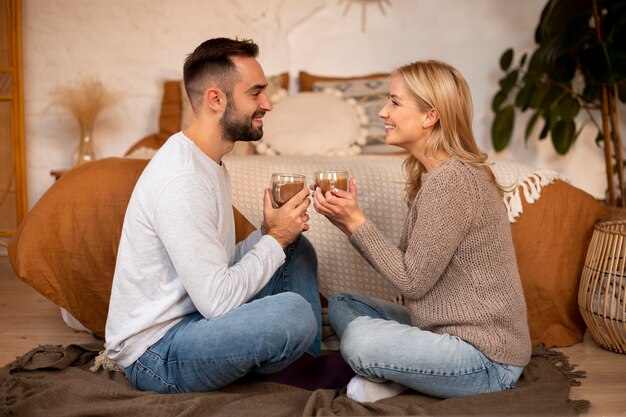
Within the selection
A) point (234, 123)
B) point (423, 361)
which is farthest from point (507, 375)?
point (234, 123)

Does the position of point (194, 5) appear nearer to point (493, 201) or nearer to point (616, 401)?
point (493, 201)

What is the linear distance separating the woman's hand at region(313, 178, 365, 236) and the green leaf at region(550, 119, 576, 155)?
2685mm

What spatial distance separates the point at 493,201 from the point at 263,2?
3.15 metres

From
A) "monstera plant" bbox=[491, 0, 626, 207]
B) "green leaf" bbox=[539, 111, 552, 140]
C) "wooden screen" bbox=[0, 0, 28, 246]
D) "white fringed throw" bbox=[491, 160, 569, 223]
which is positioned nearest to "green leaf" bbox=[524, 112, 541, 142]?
"monstera plant" bbox=[491, 0, 626, 207]

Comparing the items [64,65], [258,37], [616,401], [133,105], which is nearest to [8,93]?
[64,65]

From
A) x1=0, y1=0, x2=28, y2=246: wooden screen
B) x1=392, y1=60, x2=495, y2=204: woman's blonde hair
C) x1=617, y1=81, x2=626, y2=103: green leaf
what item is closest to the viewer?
x1=392, y1=60, x2=495, y2=204: woman's blonde hair

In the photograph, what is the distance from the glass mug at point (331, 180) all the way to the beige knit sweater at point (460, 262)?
0.12 m

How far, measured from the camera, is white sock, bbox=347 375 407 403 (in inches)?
73.8

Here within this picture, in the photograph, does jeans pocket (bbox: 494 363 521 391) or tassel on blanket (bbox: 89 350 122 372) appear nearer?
jeans pocket (bbox: 494 363 521 391)

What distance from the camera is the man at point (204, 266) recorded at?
5.67ft

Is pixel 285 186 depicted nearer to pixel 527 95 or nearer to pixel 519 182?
pixel 519 182

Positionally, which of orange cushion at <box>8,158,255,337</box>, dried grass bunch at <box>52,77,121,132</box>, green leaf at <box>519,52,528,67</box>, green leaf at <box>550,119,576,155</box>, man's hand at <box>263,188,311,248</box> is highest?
green leaf at <box>519,52,528,67</box>

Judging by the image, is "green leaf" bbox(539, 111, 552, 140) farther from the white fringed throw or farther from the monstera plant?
the white fringed throw

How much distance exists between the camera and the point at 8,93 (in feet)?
14.2
